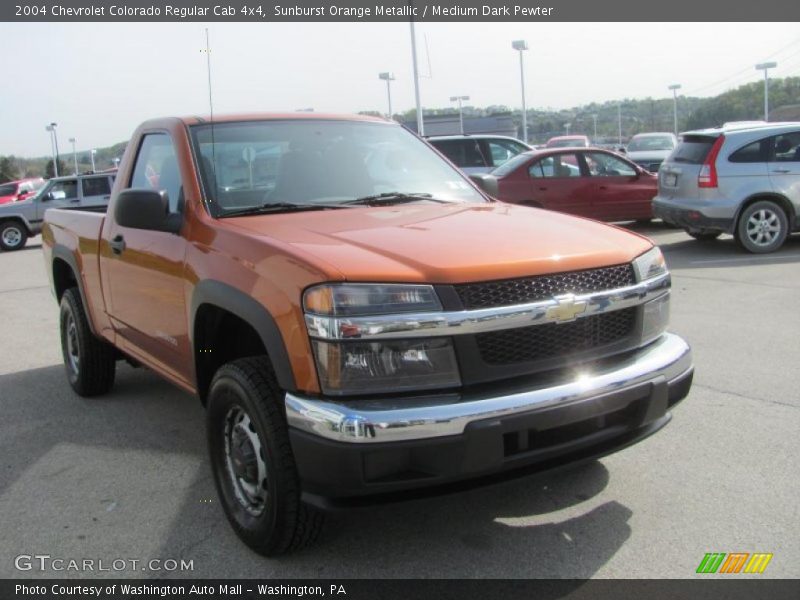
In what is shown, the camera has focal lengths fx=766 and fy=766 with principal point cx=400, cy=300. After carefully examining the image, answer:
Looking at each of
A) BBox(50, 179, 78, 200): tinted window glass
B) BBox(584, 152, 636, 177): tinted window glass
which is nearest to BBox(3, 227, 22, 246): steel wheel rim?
BBox(50, 179, 78, 200): tinted window glass

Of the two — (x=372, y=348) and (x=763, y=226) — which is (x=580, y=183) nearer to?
(x=763, y=226)

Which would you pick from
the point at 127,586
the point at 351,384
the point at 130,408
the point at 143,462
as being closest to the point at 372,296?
the point at 351,384

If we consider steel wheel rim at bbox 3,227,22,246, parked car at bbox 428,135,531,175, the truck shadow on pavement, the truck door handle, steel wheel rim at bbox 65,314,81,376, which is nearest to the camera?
the truck shadow on pavement

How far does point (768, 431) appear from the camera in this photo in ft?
13.5

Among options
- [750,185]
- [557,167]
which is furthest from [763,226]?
[557,167]

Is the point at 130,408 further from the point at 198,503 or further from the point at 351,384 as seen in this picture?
the point at 351,384

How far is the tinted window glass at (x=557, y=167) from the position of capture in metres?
12.7

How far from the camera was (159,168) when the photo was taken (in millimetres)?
4227

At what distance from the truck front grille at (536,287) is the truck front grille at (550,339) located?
11 centimetres

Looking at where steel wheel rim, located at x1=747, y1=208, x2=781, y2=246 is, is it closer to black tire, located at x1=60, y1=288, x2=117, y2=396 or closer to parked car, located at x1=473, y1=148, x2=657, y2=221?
parked car, located at x1=473, y1=148, x2=657, y2=221

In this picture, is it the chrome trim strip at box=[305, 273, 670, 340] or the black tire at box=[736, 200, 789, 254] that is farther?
the black tire at box=[736, 200, 789, 254]

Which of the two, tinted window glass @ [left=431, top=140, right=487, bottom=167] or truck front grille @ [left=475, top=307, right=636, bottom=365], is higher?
tinted window glass @ [left=431, top=140, right=487, bottom=167]

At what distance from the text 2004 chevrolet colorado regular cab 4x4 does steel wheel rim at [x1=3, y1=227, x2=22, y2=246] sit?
55.5 ft

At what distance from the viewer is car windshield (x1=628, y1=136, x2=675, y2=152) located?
22.0 meters
